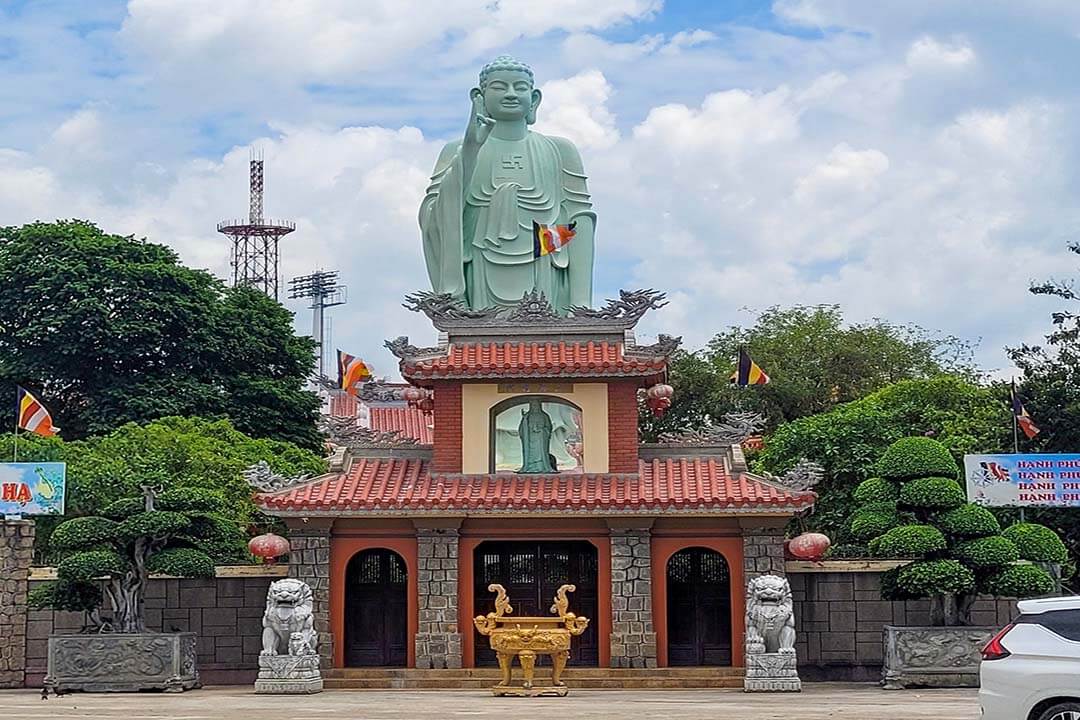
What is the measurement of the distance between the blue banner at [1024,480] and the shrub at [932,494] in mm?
2992

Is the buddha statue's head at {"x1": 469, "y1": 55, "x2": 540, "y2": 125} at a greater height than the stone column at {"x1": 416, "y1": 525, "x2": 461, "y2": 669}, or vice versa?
the buddha statue's head at {"x1": 469, "y1": 55, "x2": 540, "y2": 125}

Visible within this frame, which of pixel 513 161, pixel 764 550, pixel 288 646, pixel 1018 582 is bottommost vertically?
pixel 288 646

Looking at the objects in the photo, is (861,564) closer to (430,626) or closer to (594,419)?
(594,419)

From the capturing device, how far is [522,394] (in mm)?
20906

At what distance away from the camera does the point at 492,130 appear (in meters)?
29.0

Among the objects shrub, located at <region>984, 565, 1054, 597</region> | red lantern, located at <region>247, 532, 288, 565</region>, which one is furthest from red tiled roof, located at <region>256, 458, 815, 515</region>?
shrub, located at <region>984, 565, 1054, 597</region>

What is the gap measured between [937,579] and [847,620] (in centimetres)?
233

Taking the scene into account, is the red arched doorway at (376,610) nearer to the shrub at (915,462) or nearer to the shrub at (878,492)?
the shrub at (878,492)

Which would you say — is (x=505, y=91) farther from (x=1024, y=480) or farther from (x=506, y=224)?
(x=1024, y=480)

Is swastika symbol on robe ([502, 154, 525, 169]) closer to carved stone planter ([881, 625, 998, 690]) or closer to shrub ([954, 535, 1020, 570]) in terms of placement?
shrub ([954, 535, 1020, 570])

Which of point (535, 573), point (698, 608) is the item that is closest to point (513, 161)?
point (535, 573)

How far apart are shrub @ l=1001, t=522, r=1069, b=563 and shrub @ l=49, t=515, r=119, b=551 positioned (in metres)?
12.1

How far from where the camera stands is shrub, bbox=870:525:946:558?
18859 millimetres

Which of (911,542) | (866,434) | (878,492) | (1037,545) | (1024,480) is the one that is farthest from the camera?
(866,434)
